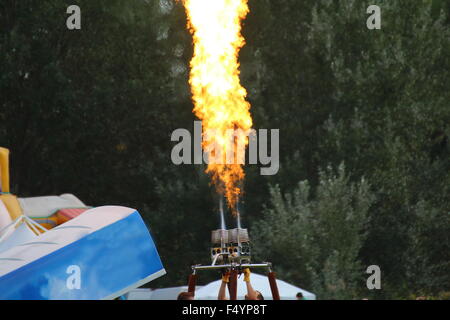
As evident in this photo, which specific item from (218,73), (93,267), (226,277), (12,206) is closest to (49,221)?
(12,206)

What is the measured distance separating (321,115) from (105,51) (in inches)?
342

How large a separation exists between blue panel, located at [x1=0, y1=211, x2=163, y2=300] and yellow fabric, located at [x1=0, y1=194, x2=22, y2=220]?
18.7 feet

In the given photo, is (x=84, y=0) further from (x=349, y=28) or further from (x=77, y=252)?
(x=77, y=252)

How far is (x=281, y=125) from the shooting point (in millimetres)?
29891

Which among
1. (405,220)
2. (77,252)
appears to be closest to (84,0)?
(405,220)

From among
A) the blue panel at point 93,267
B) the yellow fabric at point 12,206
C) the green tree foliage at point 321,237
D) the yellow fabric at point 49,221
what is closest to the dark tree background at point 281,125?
the green tree foliage at point 321,237

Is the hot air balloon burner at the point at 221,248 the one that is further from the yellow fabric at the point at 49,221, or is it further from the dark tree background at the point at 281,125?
the dark tree background at the point at 281,125

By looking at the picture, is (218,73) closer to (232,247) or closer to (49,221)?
(232,247)

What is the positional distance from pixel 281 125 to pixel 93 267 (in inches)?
636

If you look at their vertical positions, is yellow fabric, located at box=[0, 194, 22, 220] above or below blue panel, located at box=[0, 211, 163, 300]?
above

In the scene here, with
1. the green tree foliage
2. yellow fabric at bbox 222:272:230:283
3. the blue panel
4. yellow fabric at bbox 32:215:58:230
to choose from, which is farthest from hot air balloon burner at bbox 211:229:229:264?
the green tree foliage

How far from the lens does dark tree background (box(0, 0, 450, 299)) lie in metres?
26.7

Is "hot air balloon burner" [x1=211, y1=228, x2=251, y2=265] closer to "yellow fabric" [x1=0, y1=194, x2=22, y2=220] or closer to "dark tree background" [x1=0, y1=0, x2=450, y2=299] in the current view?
"yellow fabric" [x1=0, y1=194, x2=22, y2=220]

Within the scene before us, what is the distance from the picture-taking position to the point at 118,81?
103 feet
